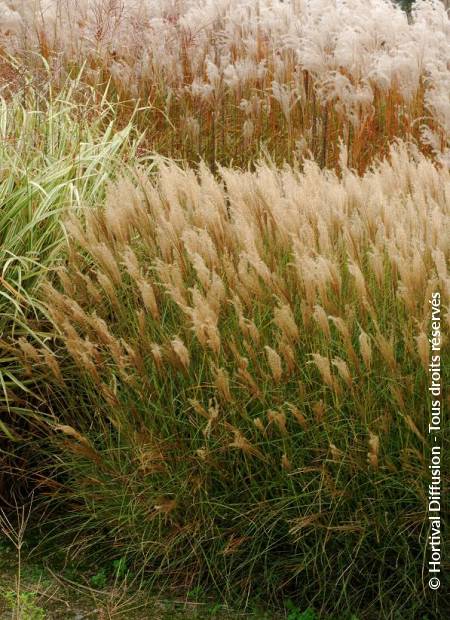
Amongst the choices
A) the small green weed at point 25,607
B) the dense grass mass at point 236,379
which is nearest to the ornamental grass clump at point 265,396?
the dense grass mass at point 236,379

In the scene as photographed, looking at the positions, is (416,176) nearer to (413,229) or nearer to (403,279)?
(413,229)

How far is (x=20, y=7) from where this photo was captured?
21.4ft

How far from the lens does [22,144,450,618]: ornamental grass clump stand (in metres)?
2.67

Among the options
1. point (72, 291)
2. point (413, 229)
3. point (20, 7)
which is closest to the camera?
point (413, 229)

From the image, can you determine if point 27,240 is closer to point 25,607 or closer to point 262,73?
point 25,607

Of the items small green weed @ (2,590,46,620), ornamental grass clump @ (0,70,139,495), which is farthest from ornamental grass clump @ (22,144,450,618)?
small green weed @ (2,590,46,620)

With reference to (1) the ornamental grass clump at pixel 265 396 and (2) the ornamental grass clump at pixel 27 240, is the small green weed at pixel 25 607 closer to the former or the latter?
(1) the ornamental grass clump at pixel 265 396

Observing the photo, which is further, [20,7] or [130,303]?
[20,7]

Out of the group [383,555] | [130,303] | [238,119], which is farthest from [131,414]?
[238,119]

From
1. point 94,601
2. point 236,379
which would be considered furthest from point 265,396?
point 94,601

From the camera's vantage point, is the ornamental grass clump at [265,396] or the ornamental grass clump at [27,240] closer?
the ornamental grass clump at [265,396]

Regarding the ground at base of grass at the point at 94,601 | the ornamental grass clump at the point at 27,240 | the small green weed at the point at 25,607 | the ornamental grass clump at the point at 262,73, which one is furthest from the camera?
the ornamental grass clump at the point at 262,73

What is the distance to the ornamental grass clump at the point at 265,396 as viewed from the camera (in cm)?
267

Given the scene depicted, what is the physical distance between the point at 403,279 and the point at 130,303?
3.69 ft
